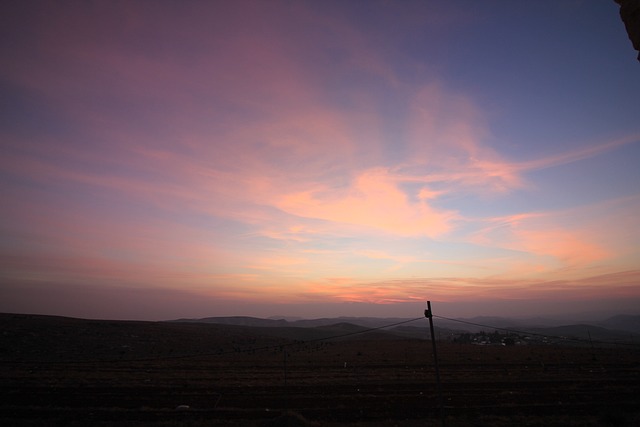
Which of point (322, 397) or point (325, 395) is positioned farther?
point (325, 395)

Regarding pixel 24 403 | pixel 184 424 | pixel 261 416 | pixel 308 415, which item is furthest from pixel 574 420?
pixel 24 403

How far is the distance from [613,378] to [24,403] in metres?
52.7

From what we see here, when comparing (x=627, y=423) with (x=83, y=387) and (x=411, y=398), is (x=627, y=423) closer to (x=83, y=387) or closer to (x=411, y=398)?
(x=411, y=398)

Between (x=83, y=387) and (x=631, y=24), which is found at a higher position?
(x=631, y=24)

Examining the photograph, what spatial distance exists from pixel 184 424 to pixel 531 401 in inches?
968

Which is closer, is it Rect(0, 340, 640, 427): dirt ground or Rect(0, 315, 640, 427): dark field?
Rect(0, 340, 640, 427): dirt ground

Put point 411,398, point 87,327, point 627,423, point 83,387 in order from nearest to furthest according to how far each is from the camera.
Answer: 1. point 627,423
2. point 411,398
3. point 83,387
4. point 87,327

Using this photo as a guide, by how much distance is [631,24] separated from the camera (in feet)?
27.0

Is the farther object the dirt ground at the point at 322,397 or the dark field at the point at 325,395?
the dark field at the point at 325,395

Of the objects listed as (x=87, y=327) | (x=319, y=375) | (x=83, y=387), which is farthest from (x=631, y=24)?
(x=87, y=327)

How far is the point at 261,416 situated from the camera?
20.1 metres

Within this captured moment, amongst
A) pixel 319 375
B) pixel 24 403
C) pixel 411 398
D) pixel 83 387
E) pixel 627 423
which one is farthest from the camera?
pixel 319 375

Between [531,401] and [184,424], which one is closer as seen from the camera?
[184,424]

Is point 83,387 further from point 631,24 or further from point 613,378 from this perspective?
point 613,378
